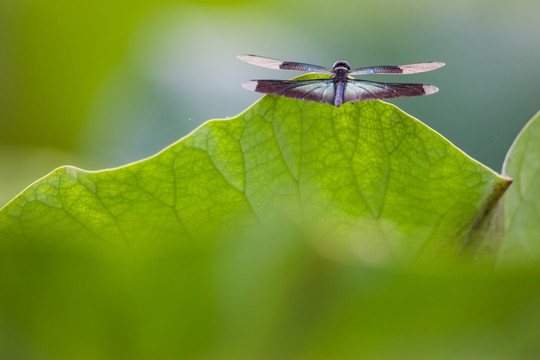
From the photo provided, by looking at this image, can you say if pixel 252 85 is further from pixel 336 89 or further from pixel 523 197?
pixel 523 197

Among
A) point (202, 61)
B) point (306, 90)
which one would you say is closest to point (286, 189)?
point (306, 90)

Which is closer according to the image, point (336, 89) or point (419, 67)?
point (336, 89)

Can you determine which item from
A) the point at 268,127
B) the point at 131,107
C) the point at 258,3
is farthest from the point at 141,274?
the point at 258,3

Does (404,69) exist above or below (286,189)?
above

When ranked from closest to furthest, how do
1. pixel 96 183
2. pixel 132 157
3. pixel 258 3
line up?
pixel 96 183, pixel 132 157, pixel 258 3

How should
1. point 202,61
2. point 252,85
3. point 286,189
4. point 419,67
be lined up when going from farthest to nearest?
1. point 202,61
2. point 419,67
3. point 252,85
4. point 286,189

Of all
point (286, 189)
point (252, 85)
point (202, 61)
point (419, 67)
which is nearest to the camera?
point (286, 189)

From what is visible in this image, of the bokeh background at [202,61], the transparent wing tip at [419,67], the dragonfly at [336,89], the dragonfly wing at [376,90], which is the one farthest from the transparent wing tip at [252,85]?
the bokeh background at [202,61]

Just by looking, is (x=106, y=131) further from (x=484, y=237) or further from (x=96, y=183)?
(x=484, y=237)
